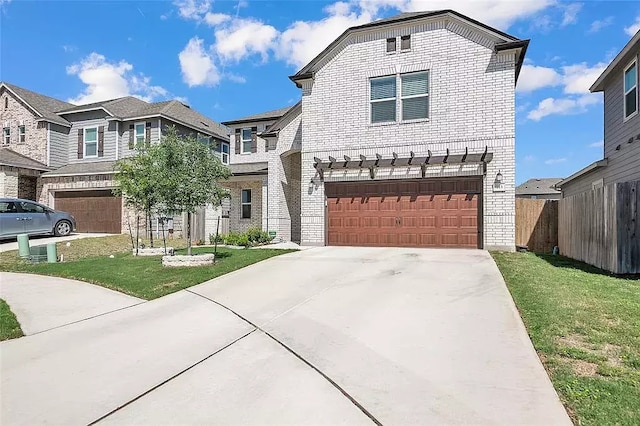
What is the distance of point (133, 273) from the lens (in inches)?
389

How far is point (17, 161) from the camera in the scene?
21.7m

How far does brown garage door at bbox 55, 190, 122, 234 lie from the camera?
21.5 meters

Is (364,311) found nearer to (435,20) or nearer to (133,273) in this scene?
(133,273)

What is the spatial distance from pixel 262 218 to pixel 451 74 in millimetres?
10654

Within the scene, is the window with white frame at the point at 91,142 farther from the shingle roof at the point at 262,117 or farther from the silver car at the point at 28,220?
the shingle roof at the point at 262,117

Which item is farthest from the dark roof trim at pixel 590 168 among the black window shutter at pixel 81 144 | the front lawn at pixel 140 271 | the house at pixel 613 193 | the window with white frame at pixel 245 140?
the black window shutter at pixel 81 144

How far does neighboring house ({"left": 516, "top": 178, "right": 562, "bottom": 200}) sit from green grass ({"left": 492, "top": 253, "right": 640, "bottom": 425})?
3802cm

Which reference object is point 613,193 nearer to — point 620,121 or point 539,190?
point 620,121

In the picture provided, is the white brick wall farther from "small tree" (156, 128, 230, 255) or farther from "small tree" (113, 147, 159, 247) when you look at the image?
"small tree" (113, 147, 159, 247)

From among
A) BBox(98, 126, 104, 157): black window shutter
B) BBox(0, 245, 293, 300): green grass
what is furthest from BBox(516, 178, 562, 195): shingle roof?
BBox(98, 126, 104, 157): black window shutter

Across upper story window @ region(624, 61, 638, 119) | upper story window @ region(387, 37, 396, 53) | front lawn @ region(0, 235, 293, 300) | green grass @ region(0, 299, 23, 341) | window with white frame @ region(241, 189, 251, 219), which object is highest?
upper story window @ region(387, 37, 396, 53)

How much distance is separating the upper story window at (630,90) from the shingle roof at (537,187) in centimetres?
3446

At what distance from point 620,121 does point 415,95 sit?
6935 mm

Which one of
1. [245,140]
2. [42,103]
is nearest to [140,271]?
[245,140]
